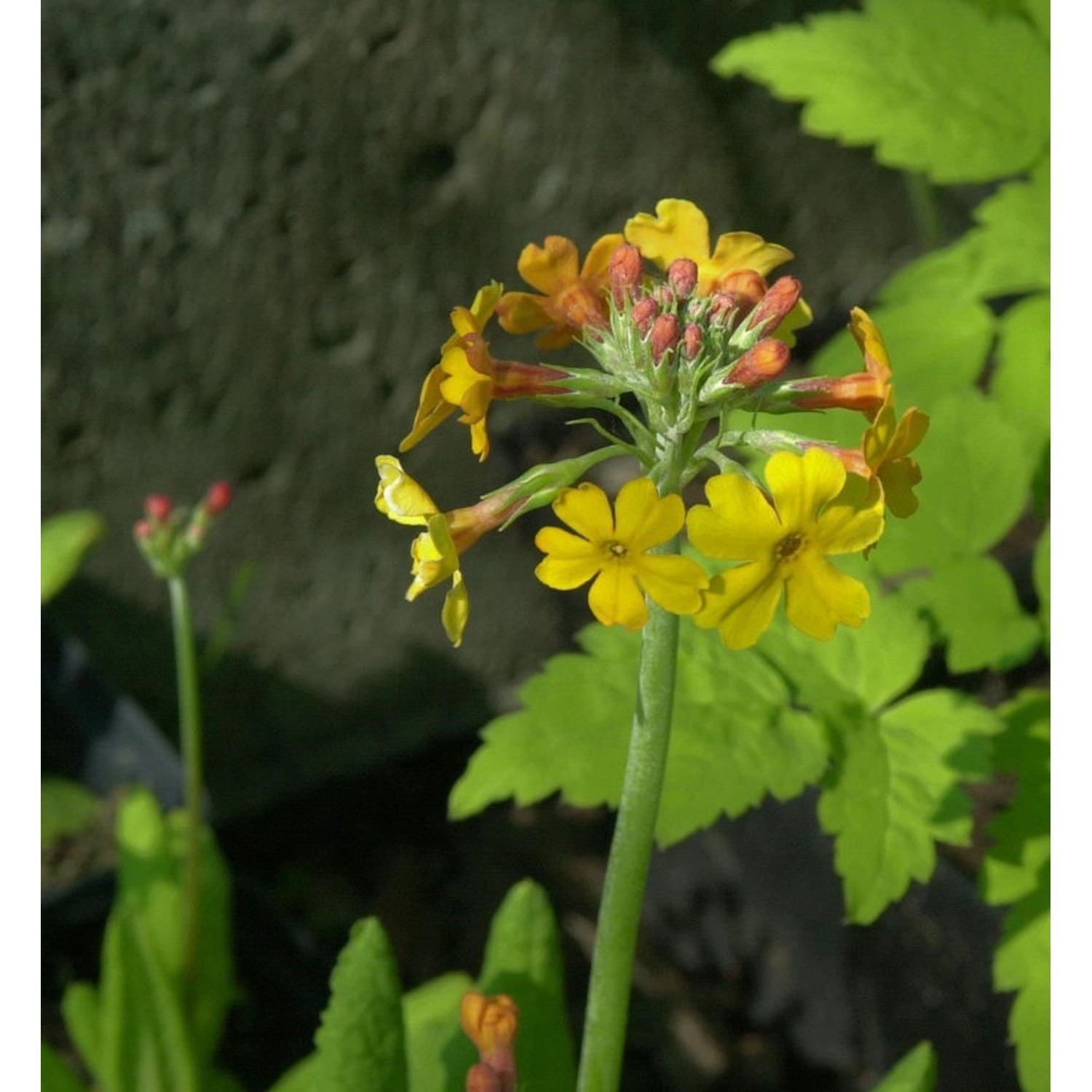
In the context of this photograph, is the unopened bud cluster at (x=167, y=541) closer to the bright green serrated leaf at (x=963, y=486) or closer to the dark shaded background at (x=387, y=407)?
the dark shaded background at (x=387, y=407)

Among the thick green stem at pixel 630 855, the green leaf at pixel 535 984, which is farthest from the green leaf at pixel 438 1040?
the thick green stem at pixel 630 855

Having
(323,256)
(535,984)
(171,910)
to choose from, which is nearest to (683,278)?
(535,984)

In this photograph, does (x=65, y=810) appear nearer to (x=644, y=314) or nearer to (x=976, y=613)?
(x=976, y=613)

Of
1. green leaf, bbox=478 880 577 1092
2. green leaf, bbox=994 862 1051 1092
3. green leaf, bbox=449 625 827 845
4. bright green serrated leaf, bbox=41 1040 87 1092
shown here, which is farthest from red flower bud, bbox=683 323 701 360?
bright green serrated leaf, bbox=41 1040 87 1092

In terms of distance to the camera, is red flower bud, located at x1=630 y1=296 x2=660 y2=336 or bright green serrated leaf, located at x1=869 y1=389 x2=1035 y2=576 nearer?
red flower bud, located at x1=630 y1=296 x2=660 y2=336

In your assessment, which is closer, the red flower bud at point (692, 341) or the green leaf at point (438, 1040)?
the red flower bud at point (692, 341)

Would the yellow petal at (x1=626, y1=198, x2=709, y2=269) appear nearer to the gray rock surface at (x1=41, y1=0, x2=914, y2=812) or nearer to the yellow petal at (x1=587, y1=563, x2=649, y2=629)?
the yellow petal at (x1=587, y1=563, x2=649, y2=629)
